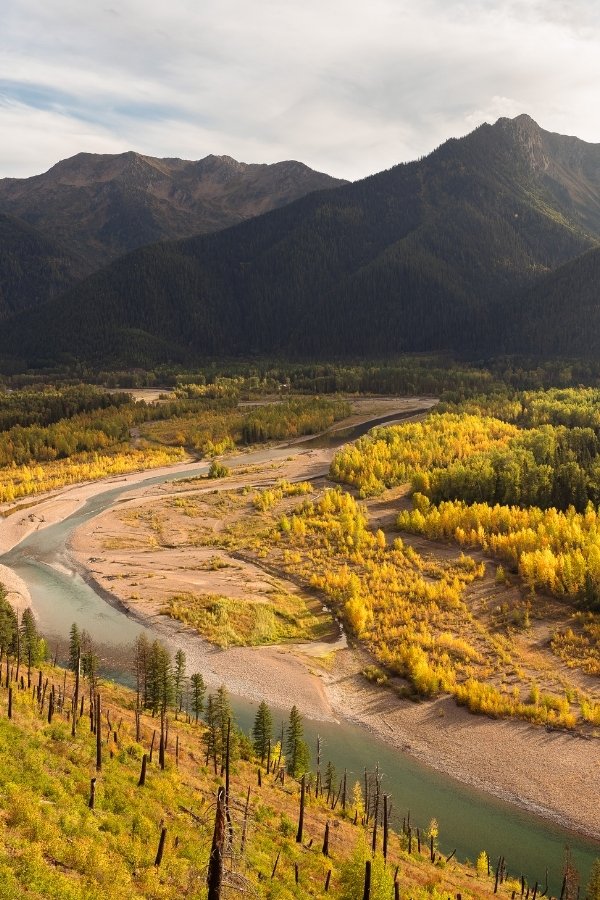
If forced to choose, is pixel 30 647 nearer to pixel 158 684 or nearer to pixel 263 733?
pixel 158 684

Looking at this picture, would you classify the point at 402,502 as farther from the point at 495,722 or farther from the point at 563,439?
the point at 495,722

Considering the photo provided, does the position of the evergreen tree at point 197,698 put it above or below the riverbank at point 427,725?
above

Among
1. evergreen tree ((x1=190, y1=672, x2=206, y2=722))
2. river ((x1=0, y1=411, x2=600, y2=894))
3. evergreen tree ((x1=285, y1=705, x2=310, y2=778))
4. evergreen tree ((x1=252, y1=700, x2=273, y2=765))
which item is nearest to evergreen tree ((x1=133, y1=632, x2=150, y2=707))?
river ((x1=0, y1=411, x2=600, y2=894))

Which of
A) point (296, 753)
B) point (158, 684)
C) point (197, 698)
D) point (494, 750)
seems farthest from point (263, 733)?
point (494, 750)

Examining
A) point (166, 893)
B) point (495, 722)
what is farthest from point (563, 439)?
point (166, 893)

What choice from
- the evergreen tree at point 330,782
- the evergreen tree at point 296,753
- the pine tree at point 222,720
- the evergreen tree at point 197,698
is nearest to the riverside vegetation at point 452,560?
the evergreen tree at point 197,698

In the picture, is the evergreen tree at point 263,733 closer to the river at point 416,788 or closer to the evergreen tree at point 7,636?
the river at point 416,788
